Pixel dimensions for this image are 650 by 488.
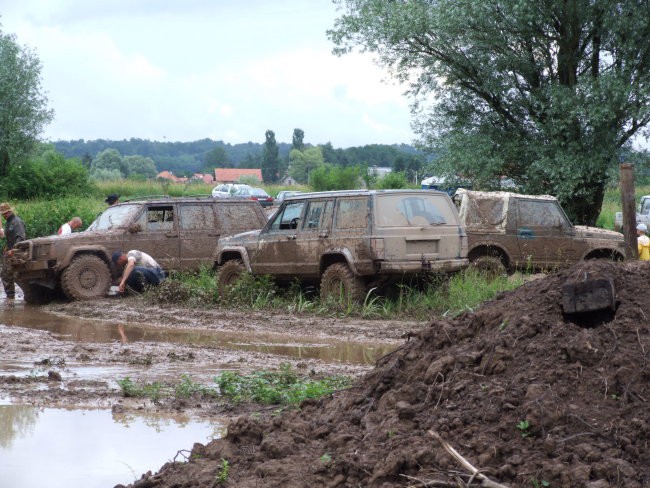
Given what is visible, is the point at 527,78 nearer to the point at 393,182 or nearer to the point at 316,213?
the point at 316,213

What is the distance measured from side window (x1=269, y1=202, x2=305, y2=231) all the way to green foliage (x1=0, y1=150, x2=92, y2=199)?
1160 inches

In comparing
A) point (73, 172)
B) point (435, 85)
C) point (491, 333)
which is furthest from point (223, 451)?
point (73, 172)

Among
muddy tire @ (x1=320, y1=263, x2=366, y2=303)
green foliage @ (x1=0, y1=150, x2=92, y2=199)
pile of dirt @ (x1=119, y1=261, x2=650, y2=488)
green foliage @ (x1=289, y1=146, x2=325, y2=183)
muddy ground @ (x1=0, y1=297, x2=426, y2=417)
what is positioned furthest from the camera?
green foliage @ (x1=289, y1=146, x2=325, y2=183)

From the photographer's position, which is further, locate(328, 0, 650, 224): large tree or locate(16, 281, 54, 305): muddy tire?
locate(328, 0, 650, 224): large tree

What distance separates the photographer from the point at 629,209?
10711 millimetres

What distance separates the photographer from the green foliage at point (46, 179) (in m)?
43.7

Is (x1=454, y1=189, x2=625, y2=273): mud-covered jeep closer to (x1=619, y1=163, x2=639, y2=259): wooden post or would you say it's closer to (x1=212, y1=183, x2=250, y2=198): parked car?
(x1=619, y1=163, x2=639, y2=259): wooden post

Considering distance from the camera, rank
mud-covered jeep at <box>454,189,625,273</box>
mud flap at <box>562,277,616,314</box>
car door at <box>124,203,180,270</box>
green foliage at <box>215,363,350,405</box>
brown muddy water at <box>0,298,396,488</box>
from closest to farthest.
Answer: mud flap at <box>562,277,616,314</box> < brown muddy water at <box>0,298,396,488</box> < green foliage at <box>215,363,350,405</box> < mud-covered jeep at <box>454,189,625,273</box> < car door at <box>124,203,180,270</box>

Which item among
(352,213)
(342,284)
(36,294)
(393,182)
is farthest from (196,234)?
(393,182)

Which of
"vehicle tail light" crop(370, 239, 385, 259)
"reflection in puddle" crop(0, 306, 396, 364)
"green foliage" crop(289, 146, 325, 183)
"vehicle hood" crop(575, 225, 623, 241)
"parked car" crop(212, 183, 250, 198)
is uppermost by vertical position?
"green foliage" crop(289, 146, 325, 183)

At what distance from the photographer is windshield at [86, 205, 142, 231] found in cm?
1862

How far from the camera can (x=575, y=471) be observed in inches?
180

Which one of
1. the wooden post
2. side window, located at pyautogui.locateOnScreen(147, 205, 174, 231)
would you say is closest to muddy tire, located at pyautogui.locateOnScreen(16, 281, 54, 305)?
side window, located at pyautogui.locateOnScreen(147, 205, 174, 231)

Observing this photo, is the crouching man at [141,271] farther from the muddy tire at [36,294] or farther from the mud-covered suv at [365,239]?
the mud-covered suv at [365,239]
